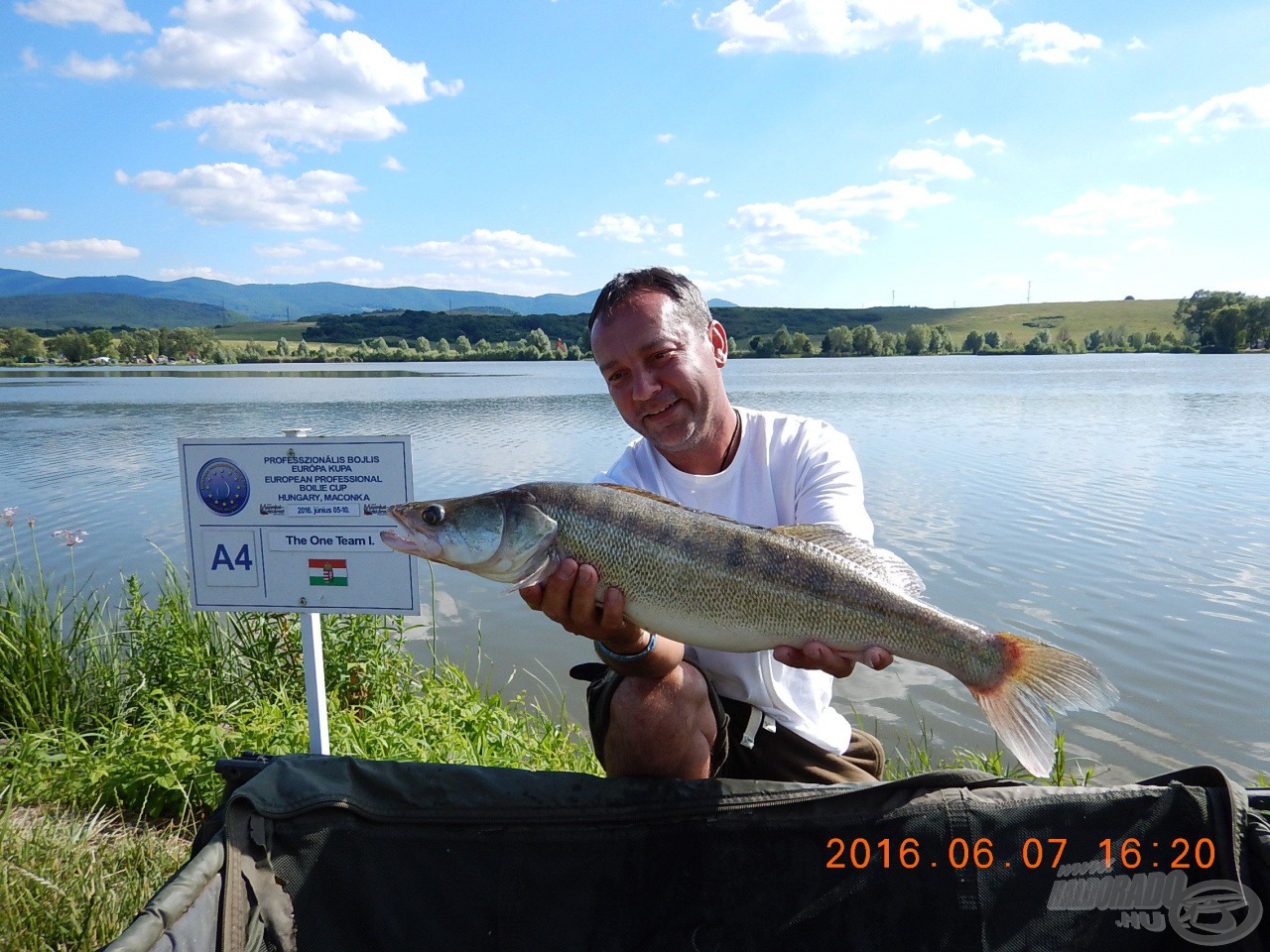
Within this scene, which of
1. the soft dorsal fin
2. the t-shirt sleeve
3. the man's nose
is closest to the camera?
the soft dorsal fin

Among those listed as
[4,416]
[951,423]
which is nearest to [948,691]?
[951,423]

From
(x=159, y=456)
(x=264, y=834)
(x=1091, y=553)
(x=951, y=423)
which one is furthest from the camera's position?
(x=951, y=423)

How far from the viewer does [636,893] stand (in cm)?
242

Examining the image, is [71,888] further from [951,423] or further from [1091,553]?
[951,423]

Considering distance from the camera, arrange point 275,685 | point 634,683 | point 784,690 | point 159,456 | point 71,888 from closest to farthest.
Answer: point 71,888
point 634,683
point 784,690
point 275,685
point 159,456

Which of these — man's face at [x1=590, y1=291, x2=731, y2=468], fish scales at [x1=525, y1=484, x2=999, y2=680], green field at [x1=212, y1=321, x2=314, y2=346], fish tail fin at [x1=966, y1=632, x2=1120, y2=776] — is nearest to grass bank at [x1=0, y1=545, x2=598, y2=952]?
fish scales at [x1=525, y1=484, x2=999, y2=680]

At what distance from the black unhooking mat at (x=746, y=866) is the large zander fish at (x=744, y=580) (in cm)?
32

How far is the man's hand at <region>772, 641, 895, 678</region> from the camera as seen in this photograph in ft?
8.14

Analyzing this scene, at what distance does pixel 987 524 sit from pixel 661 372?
28.8 ft

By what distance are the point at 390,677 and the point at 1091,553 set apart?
26.8 feet

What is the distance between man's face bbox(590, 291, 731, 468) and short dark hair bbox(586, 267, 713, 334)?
0.12 ft

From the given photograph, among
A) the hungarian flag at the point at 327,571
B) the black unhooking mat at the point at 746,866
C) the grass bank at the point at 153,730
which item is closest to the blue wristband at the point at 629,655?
the black unhooking mat at the point at 746,866

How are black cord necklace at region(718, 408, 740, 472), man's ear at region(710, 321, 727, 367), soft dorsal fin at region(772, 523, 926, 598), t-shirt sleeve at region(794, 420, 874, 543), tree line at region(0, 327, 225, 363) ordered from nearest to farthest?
soft dorsal fin at region(772, 523, 926, 598), t-shirt sleeve at region(794, 420, 874, 543), black cord necklace at region(718, 408, 740, 472), man's ear at region(710, 321, 727, 367), tree line at region(0, 327, 225, 363)
